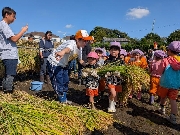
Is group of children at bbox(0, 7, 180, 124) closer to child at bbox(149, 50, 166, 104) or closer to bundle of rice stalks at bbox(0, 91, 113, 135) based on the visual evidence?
child at bbox(149, 50, 166, 104)

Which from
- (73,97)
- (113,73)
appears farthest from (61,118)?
(73,97)

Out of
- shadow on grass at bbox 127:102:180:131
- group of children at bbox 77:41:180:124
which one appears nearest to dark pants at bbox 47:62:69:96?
group of children at bbox 77:41:180:124

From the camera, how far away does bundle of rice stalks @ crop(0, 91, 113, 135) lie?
2855 millimetres

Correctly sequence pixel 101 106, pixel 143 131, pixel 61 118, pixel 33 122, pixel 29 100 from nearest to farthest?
1. pixel 33 122
2. pixel 61 118
3. pixel 29 100
4. pixel 143 131
5. pixel 101 106

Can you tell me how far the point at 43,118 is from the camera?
10.3ft

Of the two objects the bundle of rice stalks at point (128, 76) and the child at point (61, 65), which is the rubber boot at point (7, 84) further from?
the bundle of rice stalks at point (128, 76)

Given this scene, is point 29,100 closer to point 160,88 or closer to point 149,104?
point 160,88

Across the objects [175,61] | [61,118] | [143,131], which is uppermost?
[175,61]

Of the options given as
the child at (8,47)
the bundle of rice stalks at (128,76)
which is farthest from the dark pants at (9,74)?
the bundle of rice stalks at (128,76)

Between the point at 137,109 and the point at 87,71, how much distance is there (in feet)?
4.54

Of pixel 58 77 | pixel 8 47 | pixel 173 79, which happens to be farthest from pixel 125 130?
pixel 8 47

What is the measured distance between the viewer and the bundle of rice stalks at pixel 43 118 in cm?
286

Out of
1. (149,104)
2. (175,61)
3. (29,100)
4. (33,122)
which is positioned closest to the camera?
(33,122)

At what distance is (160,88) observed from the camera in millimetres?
4984
